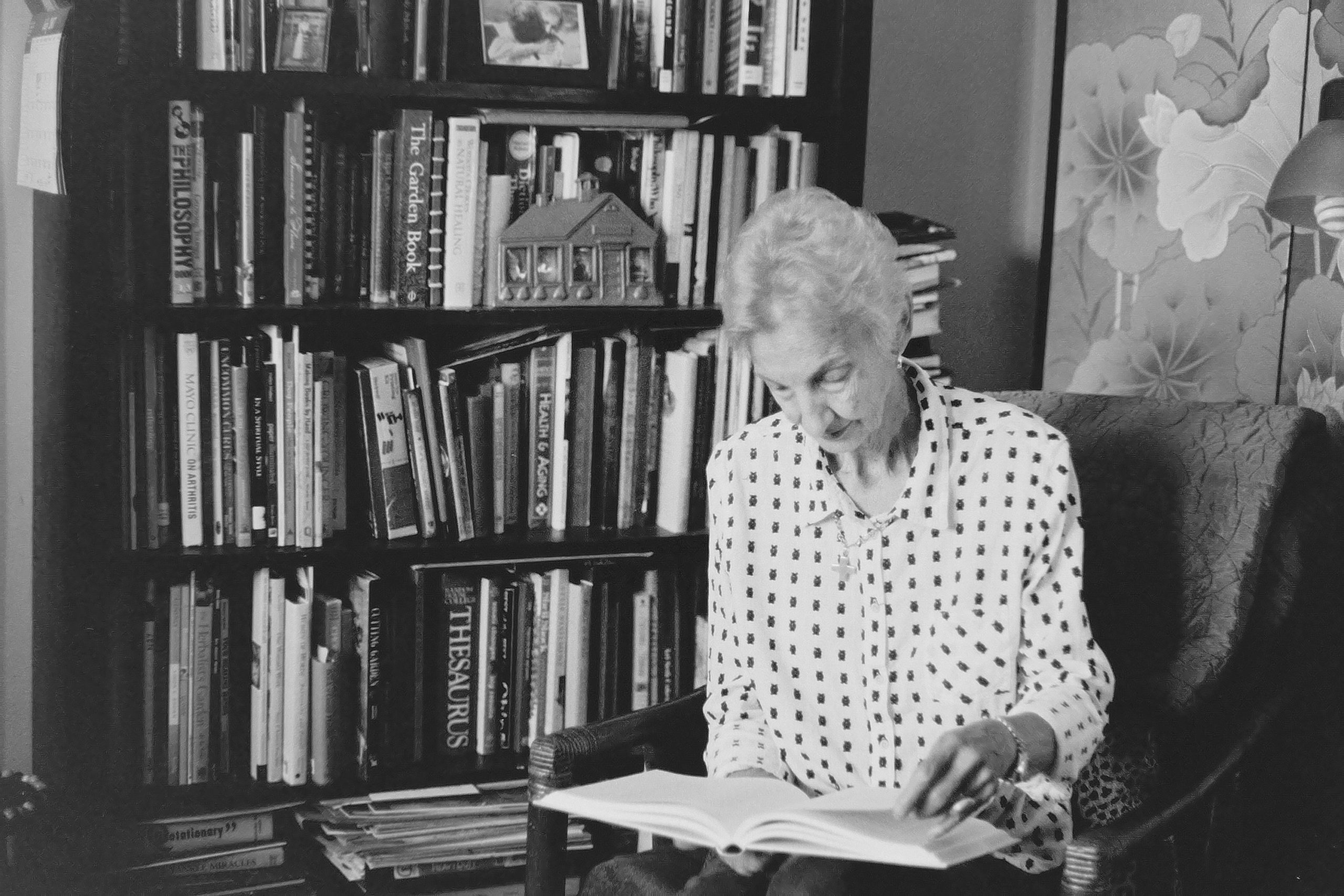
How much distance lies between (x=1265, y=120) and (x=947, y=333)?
713 mm

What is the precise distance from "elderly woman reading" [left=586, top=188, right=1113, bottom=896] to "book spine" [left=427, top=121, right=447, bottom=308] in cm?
60

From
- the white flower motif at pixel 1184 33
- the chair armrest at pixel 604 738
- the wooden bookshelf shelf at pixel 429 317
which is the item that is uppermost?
the white flower motif at pixel 1184 33

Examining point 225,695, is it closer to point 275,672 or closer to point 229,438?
point 275,672

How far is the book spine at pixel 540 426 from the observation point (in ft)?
6.38

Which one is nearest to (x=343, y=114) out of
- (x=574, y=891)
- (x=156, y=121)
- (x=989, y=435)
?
(x=156, y=121)

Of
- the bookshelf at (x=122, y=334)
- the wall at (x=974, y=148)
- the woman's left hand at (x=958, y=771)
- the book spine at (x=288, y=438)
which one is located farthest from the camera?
the wall at (x=974, y=148)

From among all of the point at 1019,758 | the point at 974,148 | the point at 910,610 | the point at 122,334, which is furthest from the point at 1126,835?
the point at 974,148

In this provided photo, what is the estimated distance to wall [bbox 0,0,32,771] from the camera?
5.84ft

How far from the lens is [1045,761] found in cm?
119

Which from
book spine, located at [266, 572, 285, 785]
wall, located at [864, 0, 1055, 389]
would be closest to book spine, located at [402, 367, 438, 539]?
book spine, located at [266, 572, 285, 785]

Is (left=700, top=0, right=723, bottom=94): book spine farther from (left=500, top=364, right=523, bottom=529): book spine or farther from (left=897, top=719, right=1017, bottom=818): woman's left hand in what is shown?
(left=897, top=719, right=1017, bottom=818): woman's left hand

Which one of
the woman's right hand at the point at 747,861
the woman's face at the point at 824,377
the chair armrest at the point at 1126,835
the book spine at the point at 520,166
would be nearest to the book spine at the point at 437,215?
the book spine at the point at 520,166

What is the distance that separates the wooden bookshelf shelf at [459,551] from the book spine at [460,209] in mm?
368

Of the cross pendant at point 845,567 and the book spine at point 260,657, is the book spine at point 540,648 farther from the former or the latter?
the cross pendant at point 845,567
